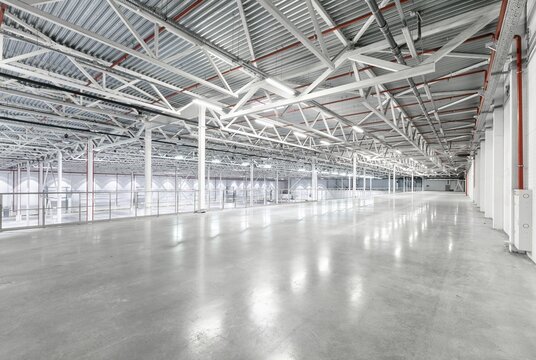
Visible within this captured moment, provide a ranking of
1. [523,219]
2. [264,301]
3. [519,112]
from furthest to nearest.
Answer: [519,112] < [523,219] < [264,301]

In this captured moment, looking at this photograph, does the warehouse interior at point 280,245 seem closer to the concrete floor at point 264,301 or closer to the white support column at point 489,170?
the concrete floor at point 264,301

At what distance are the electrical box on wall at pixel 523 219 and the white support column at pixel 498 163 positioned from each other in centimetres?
379

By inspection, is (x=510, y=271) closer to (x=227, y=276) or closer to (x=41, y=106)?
(x=227, y=276)

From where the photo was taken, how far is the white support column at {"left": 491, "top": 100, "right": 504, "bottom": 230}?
7855 mm

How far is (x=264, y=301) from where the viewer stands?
118 inches

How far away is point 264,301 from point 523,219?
18.2ft

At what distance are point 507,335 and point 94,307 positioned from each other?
4381mm

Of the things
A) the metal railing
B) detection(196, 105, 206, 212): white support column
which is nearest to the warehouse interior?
detection(196, 105, 206, 212): white support column

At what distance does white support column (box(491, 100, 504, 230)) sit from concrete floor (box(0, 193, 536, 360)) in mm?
3781

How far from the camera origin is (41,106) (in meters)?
10.9

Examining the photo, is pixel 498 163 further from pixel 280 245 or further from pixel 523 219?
pixel 280 245

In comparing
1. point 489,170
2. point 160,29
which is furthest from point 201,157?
point 489,170

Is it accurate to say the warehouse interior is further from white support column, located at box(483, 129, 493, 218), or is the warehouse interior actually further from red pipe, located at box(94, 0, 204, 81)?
white support column, located at box(483, 129, 493, 218)

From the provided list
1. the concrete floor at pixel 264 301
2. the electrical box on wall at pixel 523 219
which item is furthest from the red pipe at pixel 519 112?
the concrete floor at pixel 264 301
